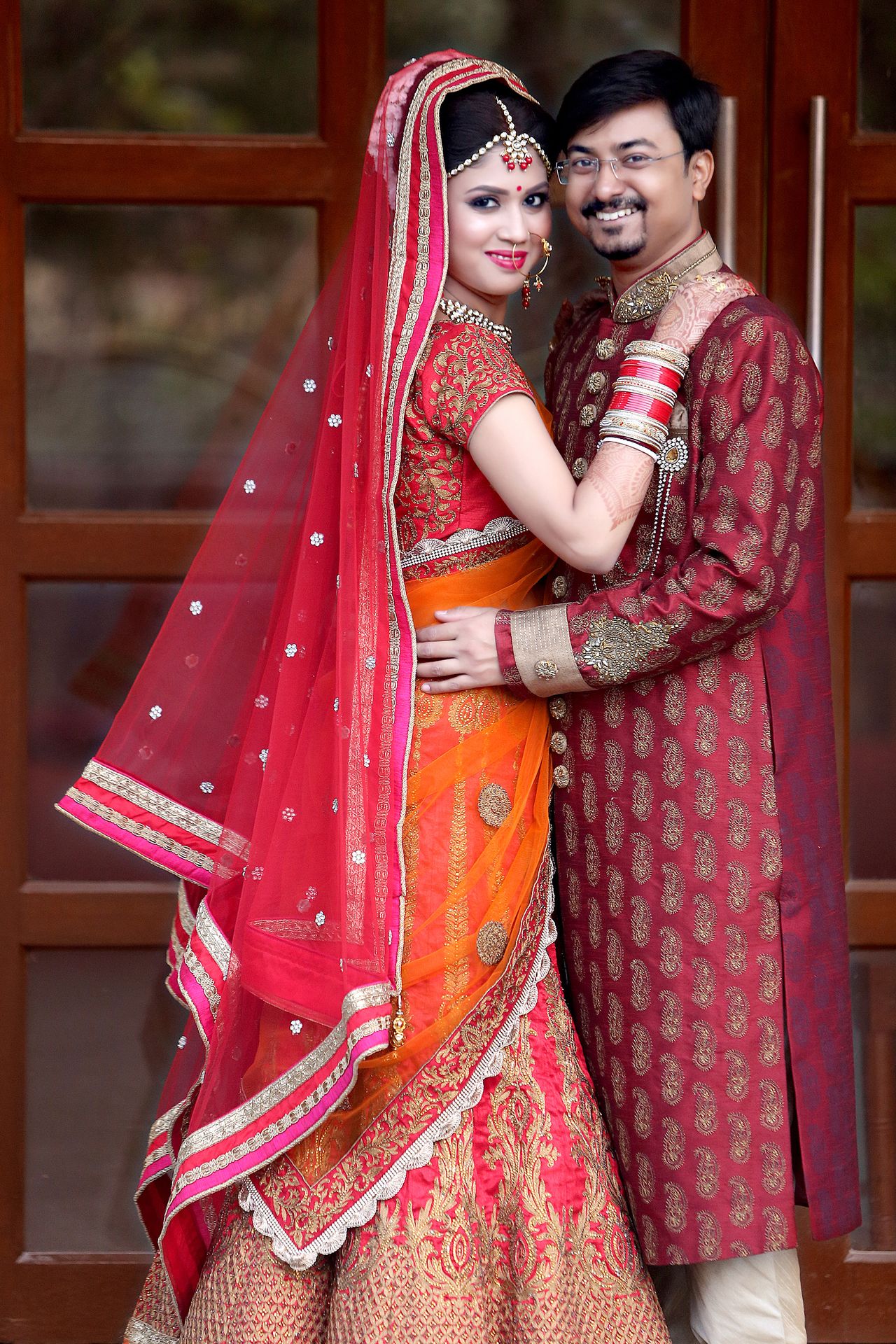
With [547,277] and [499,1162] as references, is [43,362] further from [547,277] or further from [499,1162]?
[499,1162]

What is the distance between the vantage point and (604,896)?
171cm

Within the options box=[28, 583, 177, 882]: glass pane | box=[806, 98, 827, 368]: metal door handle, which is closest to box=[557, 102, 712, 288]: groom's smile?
A: box=[806, 98, 827, 368]: metal door handle

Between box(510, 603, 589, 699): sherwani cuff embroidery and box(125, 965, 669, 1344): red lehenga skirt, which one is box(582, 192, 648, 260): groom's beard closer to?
box(510, 603, 589, 699): sherwani cuff embroidery

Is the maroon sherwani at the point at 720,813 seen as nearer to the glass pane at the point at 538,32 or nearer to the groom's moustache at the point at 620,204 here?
the groom's moustache at the point at 620,204

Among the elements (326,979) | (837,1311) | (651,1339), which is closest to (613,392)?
(326,979)

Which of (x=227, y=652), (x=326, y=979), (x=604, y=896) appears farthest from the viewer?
(x=227, y=652)

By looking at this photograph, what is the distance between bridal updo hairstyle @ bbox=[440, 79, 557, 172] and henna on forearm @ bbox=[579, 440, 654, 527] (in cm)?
39

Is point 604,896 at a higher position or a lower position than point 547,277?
lower

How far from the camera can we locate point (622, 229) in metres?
1.66

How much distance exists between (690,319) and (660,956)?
30.2 inches

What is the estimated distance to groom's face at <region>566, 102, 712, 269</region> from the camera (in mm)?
1638

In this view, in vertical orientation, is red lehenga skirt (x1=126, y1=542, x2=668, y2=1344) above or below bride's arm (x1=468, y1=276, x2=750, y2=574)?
below

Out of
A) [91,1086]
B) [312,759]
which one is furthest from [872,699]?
[91,1086]

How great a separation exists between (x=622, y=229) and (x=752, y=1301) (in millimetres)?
1314
